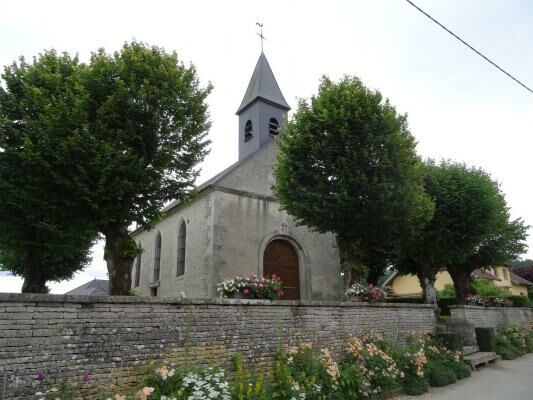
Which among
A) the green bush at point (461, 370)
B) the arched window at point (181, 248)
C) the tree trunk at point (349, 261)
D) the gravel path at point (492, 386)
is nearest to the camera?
the gravel path at point (492, 386)

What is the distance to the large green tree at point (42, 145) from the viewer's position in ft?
27.8

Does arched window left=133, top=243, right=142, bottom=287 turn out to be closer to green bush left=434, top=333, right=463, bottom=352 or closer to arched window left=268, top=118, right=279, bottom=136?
arched window left=268, top=118, right=279, bottom=136

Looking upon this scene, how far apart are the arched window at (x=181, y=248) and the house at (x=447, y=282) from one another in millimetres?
23626

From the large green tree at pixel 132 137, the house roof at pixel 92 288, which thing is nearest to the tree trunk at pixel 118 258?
the large green tree at pixel 132 137

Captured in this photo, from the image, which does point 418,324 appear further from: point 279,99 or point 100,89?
point 279,99

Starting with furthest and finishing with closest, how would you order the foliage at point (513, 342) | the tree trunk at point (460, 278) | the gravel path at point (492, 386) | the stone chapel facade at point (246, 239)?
the tree trunk at point (460, 278), the stone chapel facade at point (246, 239), the foliage at point (513, 342), the gravel path at point (492, 386)

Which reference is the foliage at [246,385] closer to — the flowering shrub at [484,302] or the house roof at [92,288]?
the flowering shrub at [484,302]

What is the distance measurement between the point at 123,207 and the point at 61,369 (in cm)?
517

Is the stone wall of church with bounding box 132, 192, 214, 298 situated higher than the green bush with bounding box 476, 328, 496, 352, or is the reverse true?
the stone wall of church with bounding box 132, 192, 214, 298

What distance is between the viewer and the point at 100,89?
9289mm

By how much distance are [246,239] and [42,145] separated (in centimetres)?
772

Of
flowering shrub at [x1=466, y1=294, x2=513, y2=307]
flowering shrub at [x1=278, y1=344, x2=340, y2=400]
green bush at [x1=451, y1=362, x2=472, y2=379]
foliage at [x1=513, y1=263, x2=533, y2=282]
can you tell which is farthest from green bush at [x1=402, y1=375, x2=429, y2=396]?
foliage at [x1=513, y1=263, x2=533, y2=282]

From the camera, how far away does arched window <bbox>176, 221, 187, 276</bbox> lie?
51.6 feet

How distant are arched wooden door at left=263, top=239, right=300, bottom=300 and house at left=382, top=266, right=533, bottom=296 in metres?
20.9
